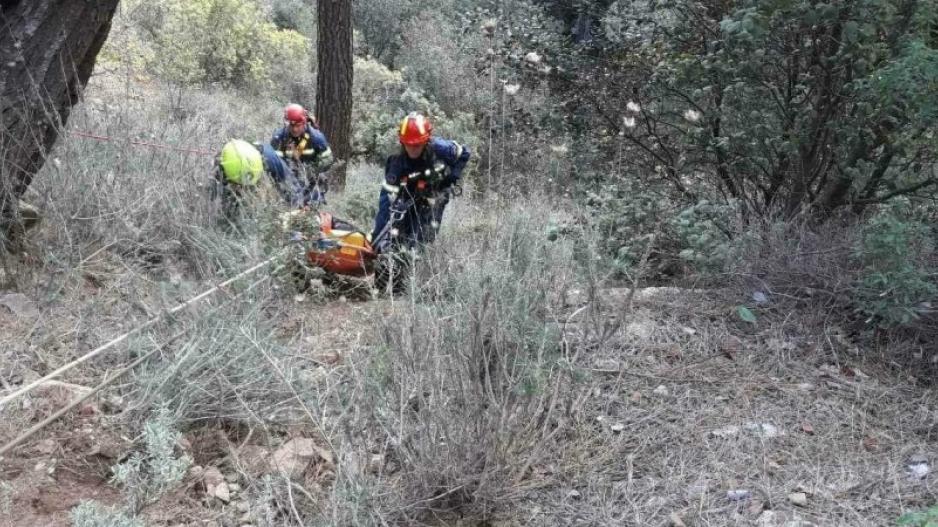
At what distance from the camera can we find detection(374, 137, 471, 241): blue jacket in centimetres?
547

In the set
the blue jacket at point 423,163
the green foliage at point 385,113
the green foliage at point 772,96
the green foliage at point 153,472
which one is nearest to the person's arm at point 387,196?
the blue jacket at point 423,163

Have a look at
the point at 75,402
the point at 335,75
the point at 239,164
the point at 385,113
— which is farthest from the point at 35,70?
the point at 385,113

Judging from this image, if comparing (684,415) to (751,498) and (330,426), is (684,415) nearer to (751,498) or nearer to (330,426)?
(751,498)

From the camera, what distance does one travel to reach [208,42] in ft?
44.0

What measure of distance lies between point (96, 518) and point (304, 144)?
4.41 meters

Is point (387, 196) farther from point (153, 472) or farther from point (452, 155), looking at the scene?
point (153, 472)

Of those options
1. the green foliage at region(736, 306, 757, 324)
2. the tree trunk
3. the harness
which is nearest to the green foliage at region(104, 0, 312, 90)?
the tree trunk

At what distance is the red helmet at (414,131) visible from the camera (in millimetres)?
5301

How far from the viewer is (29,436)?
9.25ft

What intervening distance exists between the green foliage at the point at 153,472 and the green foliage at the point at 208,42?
10934 millimetres

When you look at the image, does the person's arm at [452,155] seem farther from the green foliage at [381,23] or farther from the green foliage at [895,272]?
the green foliage at [381,23]

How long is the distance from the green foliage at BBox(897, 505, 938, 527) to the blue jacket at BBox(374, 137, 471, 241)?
369 cm

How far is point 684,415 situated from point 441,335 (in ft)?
4.30

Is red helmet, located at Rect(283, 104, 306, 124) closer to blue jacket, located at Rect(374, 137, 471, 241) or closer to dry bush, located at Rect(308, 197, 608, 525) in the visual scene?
blue jacket, located at Rect(374, 137, 471, 241)
